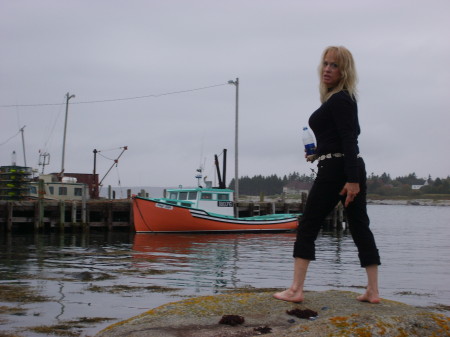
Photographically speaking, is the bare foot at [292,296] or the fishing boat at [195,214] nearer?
the bare foot at [292,296]

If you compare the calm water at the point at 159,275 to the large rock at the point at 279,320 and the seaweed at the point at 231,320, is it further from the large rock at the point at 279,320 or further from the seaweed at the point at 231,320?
the seaweed at the point at 231,320

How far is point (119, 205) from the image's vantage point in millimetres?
29750

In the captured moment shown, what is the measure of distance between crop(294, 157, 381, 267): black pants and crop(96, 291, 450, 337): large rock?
44 centimetres

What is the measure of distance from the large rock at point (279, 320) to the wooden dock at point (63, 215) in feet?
79.9

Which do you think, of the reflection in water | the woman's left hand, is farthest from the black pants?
the reflection in water

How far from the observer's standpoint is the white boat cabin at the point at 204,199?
27828mm

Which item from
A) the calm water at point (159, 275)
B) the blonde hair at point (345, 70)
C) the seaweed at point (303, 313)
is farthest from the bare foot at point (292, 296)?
the calm water at point (159, 275)

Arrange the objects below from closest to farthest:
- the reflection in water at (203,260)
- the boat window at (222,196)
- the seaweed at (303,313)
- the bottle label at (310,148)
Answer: the seaweed at (303,313)
the bottle label at (310,148)
the reflection in water at (203,260)
the boat window at (222,196)

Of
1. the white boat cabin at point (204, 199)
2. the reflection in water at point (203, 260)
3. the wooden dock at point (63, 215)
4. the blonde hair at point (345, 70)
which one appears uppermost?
the blonde hair at point (345, 70)

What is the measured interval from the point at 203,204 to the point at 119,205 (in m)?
5.14

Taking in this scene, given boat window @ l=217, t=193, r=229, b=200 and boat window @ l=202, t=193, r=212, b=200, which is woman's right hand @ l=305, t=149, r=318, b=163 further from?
boat window @ l=217, t=193, r=229, b=200

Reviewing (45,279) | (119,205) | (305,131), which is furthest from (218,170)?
(305,131)

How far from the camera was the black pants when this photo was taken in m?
4.41

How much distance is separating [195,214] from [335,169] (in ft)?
74.2
